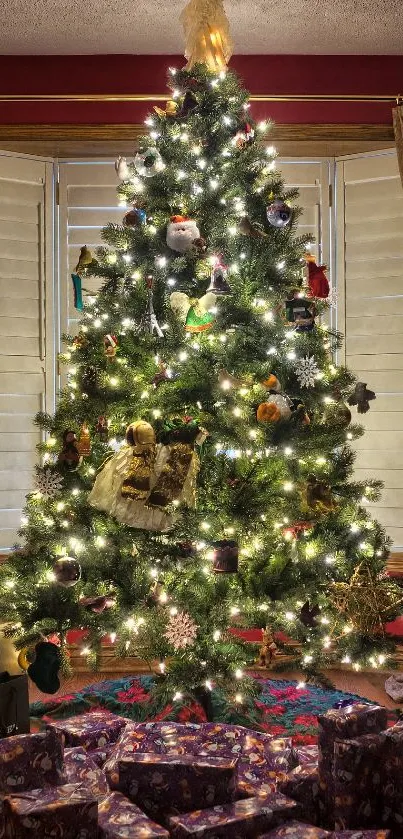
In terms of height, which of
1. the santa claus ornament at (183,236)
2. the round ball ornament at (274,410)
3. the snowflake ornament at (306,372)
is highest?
the santa claus ornament at (183,236)

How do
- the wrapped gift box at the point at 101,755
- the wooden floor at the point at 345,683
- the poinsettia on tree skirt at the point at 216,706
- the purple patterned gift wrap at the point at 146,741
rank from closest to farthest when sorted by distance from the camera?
the purple patterned gift wrap at the point at 146,741
the wrapped gift box at the point at 101,755
the poinsettia on tree skirt at the point at 216,706
the wooden floor at the point at 345,683

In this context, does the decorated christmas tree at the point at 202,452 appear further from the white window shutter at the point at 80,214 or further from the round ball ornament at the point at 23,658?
the white window shutter at the point at 80,214

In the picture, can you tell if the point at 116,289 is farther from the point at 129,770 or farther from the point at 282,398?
the point at 129,770

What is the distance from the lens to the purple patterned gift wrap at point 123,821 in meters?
1.48

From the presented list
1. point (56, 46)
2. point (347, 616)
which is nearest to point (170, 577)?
point (347, 616)

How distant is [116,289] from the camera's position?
9.04 ft

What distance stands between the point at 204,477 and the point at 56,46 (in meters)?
2.22

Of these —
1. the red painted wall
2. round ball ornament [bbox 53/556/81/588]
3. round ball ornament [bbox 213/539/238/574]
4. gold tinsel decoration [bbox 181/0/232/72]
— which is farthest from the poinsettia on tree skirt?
the red painted wall

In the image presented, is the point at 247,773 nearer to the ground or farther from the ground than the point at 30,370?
nearer to the ground

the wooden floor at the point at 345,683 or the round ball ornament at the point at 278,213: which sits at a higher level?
the round ball ornament at the point at 278,213

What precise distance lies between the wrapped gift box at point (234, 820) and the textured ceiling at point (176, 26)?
293 centimetres

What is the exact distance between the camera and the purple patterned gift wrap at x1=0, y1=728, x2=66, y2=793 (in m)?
1.64

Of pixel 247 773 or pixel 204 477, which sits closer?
pixel 247 773

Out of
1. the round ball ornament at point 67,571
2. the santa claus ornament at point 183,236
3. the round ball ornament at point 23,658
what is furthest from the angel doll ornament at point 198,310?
the round ball ornament at point 23,658
